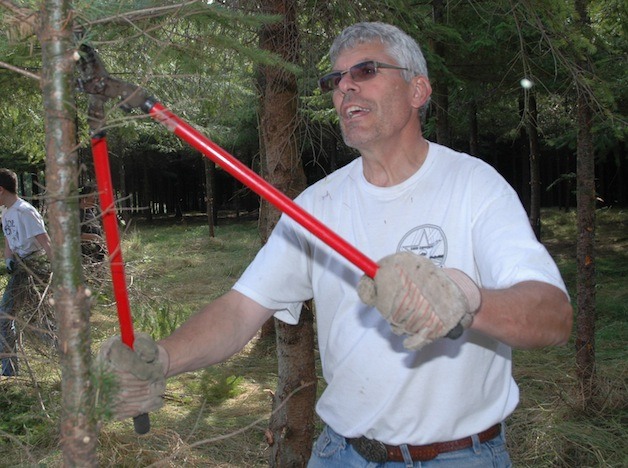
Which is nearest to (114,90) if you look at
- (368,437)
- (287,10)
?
(368,437)

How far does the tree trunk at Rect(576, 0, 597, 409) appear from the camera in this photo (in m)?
5.00

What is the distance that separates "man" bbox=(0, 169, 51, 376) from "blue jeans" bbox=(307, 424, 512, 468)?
4.04m

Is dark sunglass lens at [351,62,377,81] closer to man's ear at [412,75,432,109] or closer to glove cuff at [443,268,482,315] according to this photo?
man's ear at [412,75,432,109]

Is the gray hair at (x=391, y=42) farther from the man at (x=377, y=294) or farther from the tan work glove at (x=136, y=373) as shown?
the tan work glove at (x=136, y=373)

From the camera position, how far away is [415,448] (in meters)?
2.03

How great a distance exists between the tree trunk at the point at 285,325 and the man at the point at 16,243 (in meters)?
2.53

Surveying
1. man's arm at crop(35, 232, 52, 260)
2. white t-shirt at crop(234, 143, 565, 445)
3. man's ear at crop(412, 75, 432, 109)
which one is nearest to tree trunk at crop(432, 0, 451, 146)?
man's arm at crop(35, 232, 52, 260)

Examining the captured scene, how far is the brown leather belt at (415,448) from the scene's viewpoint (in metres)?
2.02

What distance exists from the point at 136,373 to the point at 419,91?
1325 millimetres

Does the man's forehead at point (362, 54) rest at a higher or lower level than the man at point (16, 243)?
higher

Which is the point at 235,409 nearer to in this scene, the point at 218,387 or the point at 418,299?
the point at 218,387

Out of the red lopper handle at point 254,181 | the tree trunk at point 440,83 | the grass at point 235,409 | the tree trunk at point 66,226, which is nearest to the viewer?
the tree trunk at point 66,226

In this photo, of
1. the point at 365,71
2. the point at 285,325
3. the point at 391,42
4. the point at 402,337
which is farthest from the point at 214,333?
the point at 285,325

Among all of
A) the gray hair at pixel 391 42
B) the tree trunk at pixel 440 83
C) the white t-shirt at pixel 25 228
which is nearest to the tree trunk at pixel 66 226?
the gray hair at pixel 391 42
